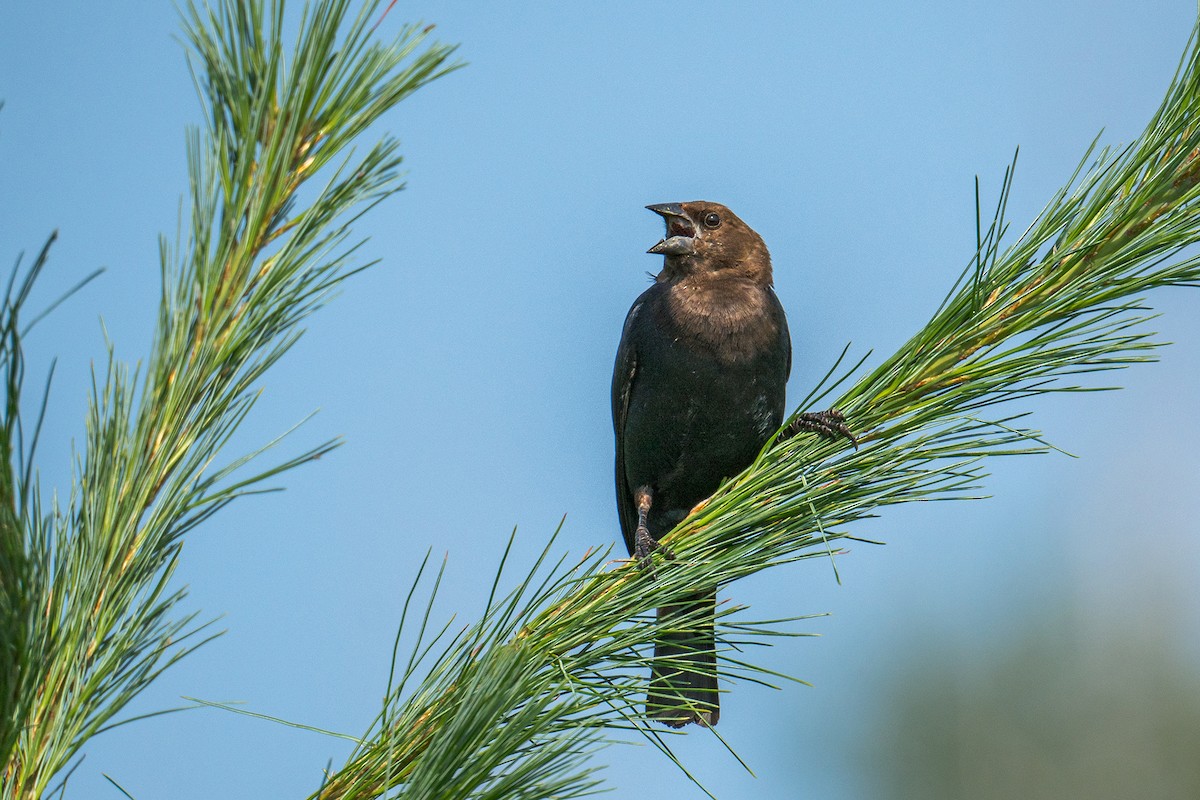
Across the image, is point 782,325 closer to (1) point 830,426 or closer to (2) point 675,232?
(2) point 675,232

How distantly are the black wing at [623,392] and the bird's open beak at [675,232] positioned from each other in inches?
8.9

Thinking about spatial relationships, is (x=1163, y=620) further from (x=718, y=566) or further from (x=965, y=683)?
(x=718, y=566)

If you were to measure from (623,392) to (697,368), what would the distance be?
459 mm

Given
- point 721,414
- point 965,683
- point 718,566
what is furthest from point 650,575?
point 965,683

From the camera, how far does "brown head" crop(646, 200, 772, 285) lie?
180 inches

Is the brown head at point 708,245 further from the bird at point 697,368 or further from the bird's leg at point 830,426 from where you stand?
the bird's leg at point 830,426

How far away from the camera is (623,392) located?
14.8 feet

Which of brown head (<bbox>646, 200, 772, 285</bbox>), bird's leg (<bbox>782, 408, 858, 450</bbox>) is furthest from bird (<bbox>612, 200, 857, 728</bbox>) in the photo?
bird's leg (<bbox>782, 408, 858, 450</bbox>)

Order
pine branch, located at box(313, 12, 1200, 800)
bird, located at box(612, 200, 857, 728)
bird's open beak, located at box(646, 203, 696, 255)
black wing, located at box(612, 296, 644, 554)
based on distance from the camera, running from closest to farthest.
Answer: pine branch, located at box(313, 12, 1200, 800), bird, located at box(612, 200, 857, 728), black wing, located at box(612, 296, 644, 554), bird's open beak, located at box(646, 203, 696, 255)

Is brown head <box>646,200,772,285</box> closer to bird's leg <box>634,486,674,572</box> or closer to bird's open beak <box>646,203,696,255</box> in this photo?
bird's open beak <box>646,203,696,255</box>

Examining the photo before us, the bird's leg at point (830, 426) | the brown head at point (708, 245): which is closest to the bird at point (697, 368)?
the brown head at point (708, 245)

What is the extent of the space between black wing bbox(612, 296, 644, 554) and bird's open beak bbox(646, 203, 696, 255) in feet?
0.74

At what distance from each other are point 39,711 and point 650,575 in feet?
3.34

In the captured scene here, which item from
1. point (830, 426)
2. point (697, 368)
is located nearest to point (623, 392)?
point (697, 368)
